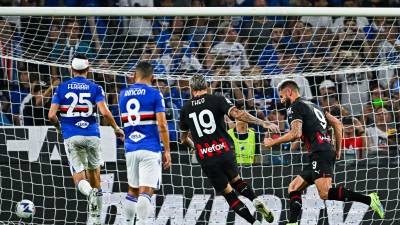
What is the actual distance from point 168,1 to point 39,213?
4830 mm

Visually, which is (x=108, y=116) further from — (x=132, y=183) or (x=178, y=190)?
(x=178, y=190)

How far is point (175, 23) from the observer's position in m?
16.0

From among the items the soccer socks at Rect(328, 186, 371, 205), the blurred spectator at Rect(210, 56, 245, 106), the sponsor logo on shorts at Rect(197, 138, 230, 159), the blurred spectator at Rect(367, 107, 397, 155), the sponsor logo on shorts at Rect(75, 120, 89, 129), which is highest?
the blurred spectator at Rect(210, 56, 245, 106)

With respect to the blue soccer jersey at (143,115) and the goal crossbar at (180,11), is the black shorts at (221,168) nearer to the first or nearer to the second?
the blue soccer jersey at (143,115)

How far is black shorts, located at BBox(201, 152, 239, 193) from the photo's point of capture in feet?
41.7

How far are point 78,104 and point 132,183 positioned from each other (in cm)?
155

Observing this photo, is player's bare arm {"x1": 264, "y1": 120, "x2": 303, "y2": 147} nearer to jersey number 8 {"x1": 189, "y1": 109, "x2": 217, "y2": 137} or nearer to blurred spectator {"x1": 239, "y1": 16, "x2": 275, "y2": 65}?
jersey number 8 {"x1": 189, "y1": 109, "x2": 217, "y2": 137}

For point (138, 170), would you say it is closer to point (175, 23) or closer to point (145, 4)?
point (175, 23)

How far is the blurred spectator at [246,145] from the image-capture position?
14719mm

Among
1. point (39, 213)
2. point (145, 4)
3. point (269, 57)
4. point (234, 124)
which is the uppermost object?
point (145, 4)

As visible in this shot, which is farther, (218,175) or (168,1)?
(168,1)

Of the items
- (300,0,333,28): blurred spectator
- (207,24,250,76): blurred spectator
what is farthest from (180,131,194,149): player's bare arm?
(300,0,333,28): blurred spectator

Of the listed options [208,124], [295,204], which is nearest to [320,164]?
[295,204]

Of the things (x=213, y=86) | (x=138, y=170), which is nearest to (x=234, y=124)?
(x=213, y=86)
